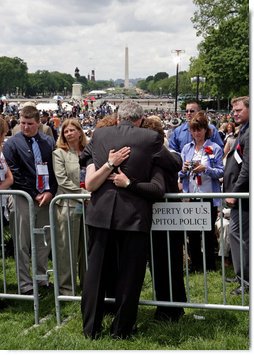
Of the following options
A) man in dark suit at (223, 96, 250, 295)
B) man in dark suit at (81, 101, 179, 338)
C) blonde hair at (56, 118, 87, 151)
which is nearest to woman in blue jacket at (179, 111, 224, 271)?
man in dark suit at (223, 96, 250, 295)

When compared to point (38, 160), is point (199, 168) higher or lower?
lower

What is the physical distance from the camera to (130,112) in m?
4.42

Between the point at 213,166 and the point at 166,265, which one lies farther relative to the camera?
the point at 213,166

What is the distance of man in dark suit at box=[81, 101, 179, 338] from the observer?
4324mm

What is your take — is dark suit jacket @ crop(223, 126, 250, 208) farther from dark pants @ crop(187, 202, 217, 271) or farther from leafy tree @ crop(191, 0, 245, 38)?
leafy tree @ crop(191, 0, 245, 38)

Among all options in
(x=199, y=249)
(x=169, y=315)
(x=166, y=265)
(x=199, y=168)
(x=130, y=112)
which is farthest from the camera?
(x=199, y=249)

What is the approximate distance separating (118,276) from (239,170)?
1843mm

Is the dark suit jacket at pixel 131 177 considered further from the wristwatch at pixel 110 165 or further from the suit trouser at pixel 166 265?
the suit trouser at pixel 166 265

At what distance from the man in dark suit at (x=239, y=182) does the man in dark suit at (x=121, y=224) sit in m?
1.07

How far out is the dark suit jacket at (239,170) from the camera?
509 centimetres

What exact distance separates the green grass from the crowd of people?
14 centimetres

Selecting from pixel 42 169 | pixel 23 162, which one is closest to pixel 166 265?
pixel 42 169

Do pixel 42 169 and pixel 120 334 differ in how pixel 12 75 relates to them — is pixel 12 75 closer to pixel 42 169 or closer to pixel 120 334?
pixel 42 169

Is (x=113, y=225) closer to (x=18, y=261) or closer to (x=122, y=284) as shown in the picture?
(x=122, y=284)
